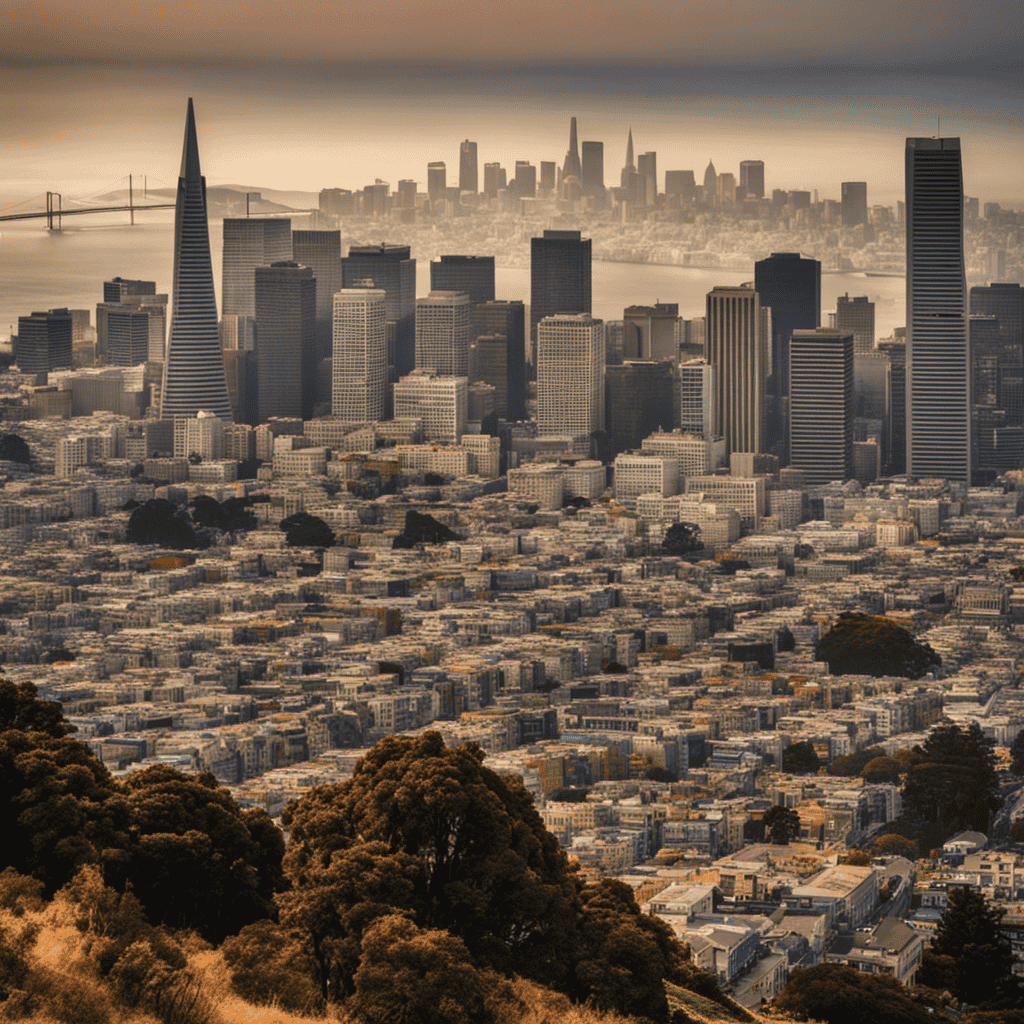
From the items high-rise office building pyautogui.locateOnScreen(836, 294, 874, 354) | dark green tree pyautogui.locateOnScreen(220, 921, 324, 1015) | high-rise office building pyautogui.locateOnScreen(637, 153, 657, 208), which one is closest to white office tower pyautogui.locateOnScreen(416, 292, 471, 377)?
high-rise office building pyautogui.locateOnScreen(637, 153, 657, 208)

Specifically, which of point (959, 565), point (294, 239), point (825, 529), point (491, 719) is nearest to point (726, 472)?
point (825, 529)

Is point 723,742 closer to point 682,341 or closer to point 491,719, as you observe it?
point 491,719

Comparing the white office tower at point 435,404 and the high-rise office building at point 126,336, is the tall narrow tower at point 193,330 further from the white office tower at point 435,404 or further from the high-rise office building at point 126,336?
the high-rise office building at point 126,336

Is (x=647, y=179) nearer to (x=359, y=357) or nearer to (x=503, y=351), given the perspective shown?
(x=503, y=351)

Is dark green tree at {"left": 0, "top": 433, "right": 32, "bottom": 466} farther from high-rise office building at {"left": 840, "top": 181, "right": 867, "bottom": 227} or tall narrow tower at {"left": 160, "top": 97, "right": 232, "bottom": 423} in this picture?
high-rise office building at {"left": 840, "top": 181, "right": 867, "bottom": 227}

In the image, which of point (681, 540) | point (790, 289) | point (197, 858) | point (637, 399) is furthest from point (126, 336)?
point (197, 858)

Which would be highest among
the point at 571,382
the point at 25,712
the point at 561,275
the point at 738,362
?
the point at 561,275

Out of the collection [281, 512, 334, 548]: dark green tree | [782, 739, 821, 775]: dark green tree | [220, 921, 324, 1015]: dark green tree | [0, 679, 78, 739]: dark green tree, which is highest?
[0, 679, 78, 739]: dark green tree
